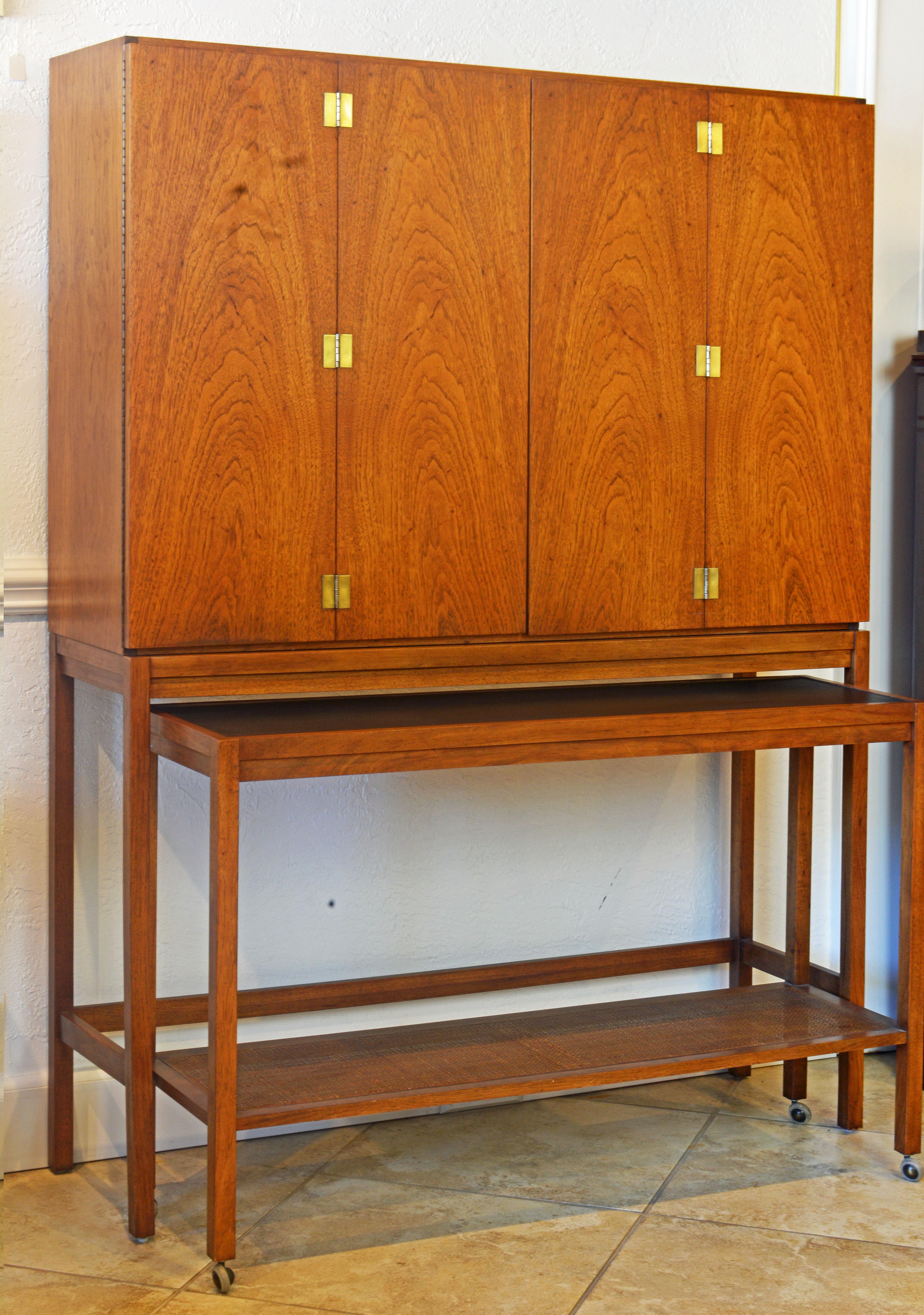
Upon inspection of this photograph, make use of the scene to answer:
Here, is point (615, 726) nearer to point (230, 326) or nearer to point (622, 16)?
point (230, 326)

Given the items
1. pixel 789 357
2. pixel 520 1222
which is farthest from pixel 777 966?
pixel 789 357

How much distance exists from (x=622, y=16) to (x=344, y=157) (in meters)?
1.07

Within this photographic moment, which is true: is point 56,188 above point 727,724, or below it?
above

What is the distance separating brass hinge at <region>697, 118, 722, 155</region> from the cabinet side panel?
112 cm

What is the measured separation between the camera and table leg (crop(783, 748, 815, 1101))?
10.8 ft

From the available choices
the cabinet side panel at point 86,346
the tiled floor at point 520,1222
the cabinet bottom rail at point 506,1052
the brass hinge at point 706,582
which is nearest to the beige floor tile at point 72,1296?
the tiled floor at point 520,1222

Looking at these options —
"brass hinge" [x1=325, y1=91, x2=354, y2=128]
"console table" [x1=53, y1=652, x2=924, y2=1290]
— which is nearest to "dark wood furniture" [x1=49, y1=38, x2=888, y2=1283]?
"brass hinge" [x1=325, y1=91, x2=354, y2=128]

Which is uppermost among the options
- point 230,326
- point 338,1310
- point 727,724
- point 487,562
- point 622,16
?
point 622,16

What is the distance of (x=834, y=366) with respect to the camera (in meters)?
2.99

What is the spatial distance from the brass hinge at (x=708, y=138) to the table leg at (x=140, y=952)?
1513 mm

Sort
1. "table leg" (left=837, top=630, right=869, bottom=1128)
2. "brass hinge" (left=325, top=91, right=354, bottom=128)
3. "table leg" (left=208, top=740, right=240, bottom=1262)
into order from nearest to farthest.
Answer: "table leg" (left=208, top=740, right=240, bottom=1262) → "brass hinge" (left=325, top=91, right=354, bottom=128) → "table leg" (left=837, top=630, right=869, bottom=1128)

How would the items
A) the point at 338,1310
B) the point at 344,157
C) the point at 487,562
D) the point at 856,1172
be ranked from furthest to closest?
the point at 856,1172, the point at 487,562, the point at 344,157, the point at 338,1310

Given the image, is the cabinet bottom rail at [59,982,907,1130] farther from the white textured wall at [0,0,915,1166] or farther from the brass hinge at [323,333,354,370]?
the brass hinge at [323,333,354,370]

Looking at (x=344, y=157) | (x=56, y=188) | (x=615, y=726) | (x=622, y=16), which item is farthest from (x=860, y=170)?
(x=56, y=188)
